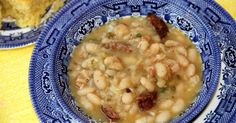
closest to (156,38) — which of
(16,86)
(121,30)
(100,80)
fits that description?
(121,30)

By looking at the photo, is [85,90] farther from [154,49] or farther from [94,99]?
[154,49]

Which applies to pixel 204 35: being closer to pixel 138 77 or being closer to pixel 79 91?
pixel 138 77

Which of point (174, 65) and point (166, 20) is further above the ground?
point (166, 20)

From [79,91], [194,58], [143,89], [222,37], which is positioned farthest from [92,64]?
[222,37]

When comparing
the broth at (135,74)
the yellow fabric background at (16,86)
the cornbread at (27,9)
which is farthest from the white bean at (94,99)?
the cornbread at (27,9)

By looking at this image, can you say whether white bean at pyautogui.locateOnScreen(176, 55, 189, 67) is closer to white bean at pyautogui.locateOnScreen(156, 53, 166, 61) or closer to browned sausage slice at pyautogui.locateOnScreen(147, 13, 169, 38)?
white bean at pyautogui.locateOnScreen(156, 53, 166, 61)
